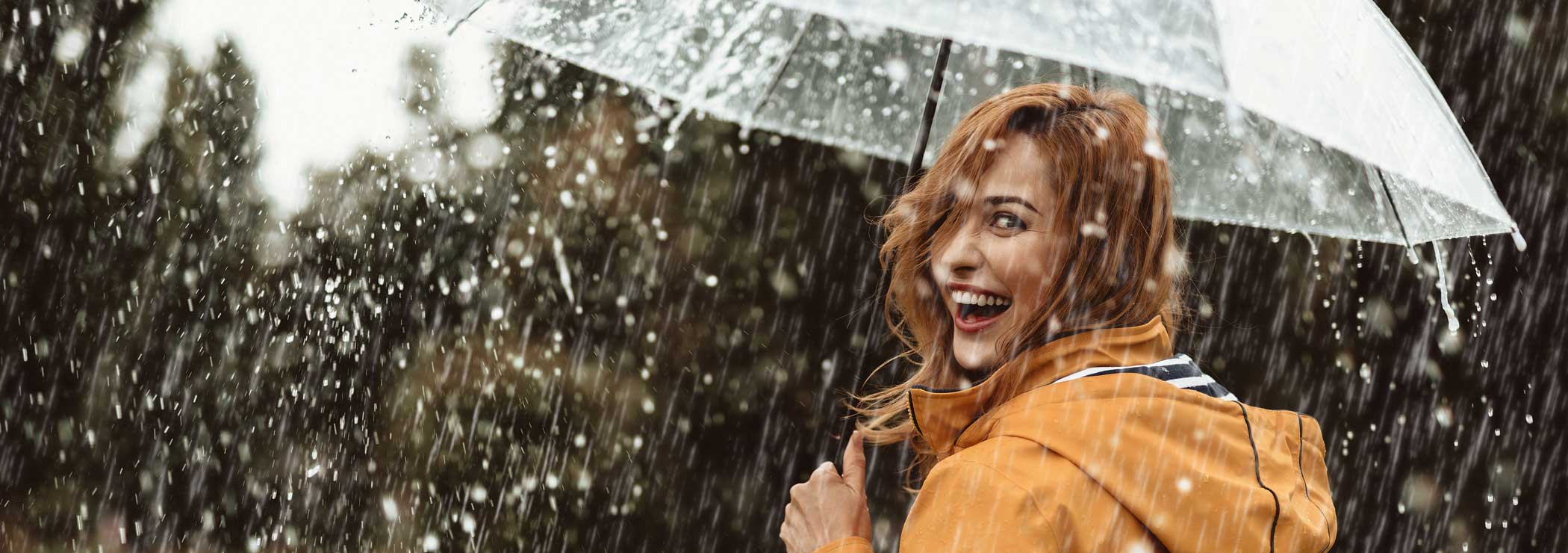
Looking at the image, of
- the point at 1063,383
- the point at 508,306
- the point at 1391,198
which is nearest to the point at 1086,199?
the point at 1063,383

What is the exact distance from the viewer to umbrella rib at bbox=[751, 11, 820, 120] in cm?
264

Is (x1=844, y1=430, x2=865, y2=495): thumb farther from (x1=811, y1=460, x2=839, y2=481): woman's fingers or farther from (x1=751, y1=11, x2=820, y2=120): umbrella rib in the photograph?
(x1=751, y1=11, x2=820, y2=120): umbrella rib

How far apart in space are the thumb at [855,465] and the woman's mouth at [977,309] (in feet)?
0.95

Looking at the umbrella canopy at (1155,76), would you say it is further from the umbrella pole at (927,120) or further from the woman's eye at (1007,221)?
the woman's eye at (1007,221)

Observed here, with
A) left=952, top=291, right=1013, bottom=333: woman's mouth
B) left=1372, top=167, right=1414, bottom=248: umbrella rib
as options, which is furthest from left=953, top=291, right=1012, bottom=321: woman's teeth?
left=1372, top=167, right=1414, bottom=248: umbrella rib

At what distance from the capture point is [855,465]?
178 cm

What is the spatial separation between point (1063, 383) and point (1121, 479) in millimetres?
162

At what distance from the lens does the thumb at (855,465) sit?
175cm

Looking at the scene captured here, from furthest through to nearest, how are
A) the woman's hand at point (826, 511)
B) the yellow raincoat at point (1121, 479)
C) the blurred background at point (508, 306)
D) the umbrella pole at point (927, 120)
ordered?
the blurred background at point (508, 306) < the umbrella pole at point (927, 120) < the woman's hand at point (826, 511) < the yellow raincoat at point (1121, 479)

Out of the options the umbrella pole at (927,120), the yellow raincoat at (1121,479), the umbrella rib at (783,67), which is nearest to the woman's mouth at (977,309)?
the yellow raincoat at (1121,479)

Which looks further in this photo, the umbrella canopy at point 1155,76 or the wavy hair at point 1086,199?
the wavy hair at point 1086,199

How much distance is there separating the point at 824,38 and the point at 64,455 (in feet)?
16.9

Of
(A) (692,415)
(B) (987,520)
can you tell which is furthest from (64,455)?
(B) (987,520)

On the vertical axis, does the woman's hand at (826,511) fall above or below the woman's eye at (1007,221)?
below
